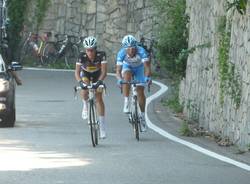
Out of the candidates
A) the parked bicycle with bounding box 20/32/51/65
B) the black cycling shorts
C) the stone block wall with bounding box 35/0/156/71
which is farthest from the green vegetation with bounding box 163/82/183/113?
the parked bicycle with bounding box 20/32/51/65

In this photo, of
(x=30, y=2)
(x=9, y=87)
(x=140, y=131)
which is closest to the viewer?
(x=140, y=131)

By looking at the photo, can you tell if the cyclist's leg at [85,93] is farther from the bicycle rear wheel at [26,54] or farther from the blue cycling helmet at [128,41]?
the bicycle rear wheel at [26,54]

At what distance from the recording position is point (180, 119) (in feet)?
68.2

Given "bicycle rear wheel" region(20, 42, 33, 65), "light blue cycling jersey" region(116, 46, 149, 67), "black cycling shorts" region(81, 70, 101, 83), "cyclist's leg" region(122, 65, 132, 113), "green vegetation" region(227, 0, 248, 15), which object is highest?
"green vegetation" region(227, 0, 248, 15)

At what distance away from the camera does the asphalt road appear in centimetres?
1191

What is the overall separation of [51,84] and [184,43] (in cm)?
870

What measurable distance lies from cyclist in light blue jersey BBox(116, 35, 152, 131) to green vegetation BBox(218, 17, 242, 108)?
4.01 feet

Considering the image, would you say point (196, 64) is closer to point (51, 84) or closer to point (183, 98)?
point (183, 98)

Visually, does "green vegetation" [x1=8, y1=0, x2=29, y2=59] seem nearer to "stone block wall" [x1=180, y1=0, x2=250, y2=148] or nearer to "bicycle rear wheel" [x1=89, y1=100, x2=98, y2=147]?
"stone block wall" [x1=180, y1=0, x2=250, y2=148]

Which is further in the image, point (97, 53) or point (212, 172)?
point (97, 53)

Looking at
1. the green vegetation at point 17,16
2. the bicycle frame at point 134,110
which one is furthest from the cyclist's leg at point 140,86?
the green vegetation at point 17,16

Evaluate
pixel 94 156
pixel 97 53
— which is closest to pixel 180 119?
pixel 97 53

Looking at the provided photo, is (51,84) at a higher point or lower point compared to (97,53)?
lower

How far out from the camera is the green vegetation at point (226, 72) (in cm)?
1577
